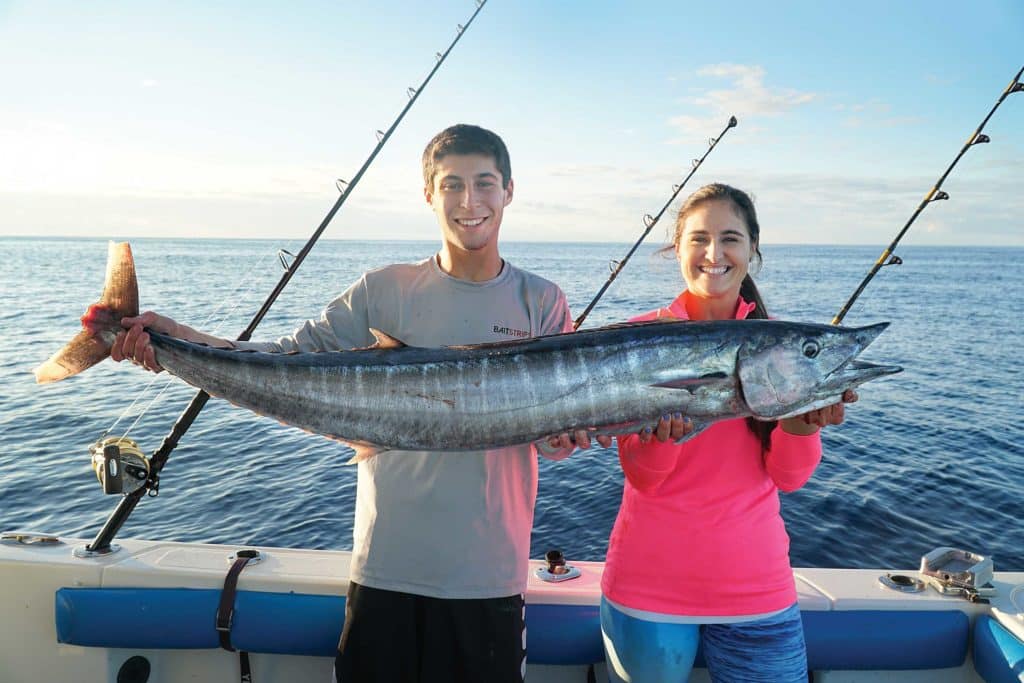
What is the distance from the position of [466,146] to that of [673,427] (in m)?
1.73

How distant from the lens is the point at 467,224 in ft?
10.6

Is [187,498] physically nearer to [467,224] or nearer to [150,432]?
[150,432]

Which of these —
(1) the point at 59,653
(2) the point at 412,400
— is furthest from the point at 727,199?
(1) the point at 59,653

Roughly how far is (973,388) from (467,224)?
1986 cm

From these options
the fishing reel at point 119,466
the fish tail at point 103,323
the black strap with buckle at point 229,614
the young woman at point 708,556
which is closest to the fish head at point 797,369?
the young woman at point 708,556

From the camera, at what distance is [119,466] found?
12.8ft

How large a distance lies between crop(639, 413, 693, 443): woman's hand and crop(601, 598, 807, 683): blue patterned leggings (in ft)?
2.74

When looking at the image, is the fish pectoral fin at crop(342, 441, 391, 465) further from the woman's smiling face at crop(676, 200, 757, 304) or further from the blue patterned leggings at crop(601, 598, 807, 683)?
the woman's smiling face at crop(676, 200, 757, 304)

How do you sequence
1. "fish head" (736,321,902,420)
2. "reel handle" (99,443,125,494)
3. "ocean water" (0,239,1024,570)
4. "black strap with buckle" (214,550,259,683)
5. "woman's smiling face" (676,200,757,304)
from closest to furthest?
"fish head" (736,321,902,420) < "woman's smiling face" (676,200,757,304) < "black strap with buckle" (214,550,259,683) < "reel handle" (99,443,125,494) < "ocean water" (0,239,1024,570)

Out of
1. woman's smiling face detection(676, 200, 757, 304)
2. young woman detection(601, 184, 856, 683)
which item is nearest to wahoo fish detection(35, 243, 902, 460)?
young woman detection(601, 184, 856, 683)

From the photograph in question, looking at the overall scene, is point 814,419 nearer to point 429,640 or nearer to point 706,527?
point 706,527

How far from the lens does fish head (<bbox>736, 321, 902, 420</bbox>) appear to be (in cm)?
282

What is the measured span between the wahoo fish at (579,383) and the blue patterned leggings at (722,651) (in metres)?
0.89

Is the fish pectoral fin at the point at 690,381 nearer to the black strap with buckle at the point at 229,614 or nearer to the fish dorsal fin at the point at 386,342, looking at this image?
the fish dorsal fin at the point at 386,342
